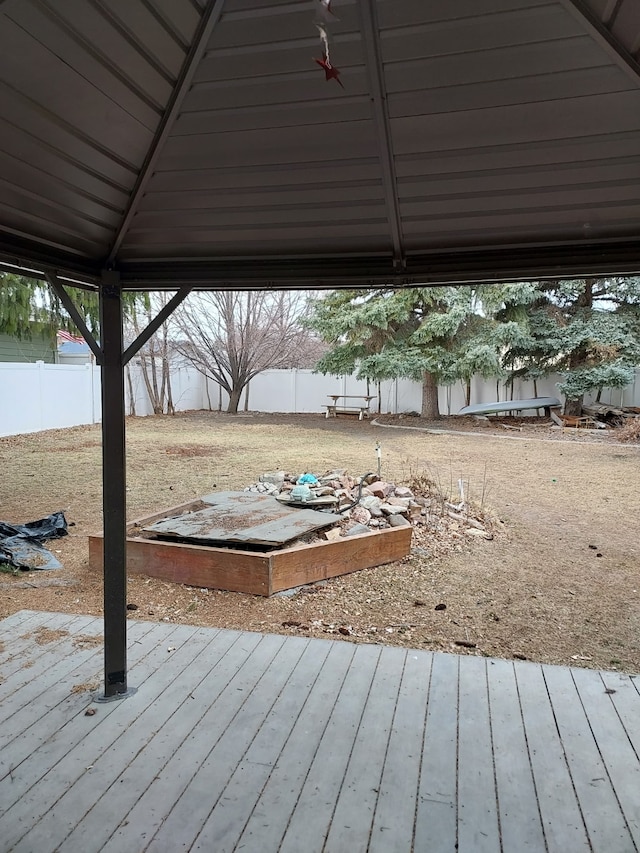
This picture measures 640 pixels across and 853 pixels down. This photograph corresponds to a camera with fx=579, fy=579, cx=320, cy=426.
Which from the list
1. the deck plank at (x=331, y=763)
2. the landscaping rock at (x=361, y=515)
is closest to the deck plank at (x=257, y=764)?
the deck plank at (x=331, y=763)

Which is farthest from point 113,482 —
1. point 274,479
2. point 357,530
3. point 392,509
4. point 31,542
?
point 274,479

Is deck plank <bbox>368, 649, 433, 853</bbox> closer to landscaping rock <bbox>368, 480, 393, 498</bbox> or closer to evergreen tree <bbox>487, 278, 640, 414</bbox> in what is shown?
landscaping rock <bbox>368, 480, 393, 498</bbox>

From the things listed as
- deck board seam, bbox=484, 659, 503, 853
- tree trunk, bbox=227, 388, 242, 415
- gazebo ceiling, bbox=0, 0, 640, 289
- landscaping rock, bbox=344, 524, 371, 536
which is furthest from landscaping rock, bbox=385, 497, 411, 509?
tree trunk, bbox=227, 388, 242, 415

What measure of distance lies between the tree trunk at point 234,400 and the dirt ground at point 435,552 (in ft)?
18.3

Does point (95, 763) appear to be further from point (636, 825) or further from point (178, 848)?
point (636, 825)

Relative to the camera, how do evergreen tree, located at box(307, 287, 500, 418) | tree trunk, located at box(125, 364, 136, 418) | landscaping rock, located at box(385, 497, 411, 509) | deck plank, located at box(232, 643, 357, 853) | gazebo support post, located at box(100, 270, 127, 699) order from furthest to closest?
tree trunk, located at box(125, 364, 136, 418) → evergreen tree, located at box(307, 287, 500, 418) → landscaping rock, located at box(385, 497, 411, 509) → gazebo support post, located at box(100, 270, 127, 699) → deck plank, located at box(232, 643, 357, 853)

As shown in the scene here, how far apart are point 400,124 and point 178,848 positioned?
2.17 m

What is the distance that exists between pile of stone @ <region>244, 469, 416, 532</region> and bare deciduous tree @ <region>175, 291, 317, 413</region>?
10212 millimetres

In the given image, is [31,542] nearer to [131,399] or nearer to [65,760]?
[65,760]

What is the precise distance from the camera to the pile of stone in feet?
16.1

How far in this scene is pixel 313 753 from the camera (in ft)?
6.68

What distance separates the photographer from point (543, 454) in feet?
33.2

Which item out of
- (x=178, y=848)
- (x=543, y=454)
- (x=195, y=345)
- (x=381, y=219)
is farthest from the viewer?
(x=195, y=345)

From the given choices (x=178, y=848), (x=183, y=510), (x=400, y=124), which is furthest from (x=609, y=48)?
(x=183, y=510)
